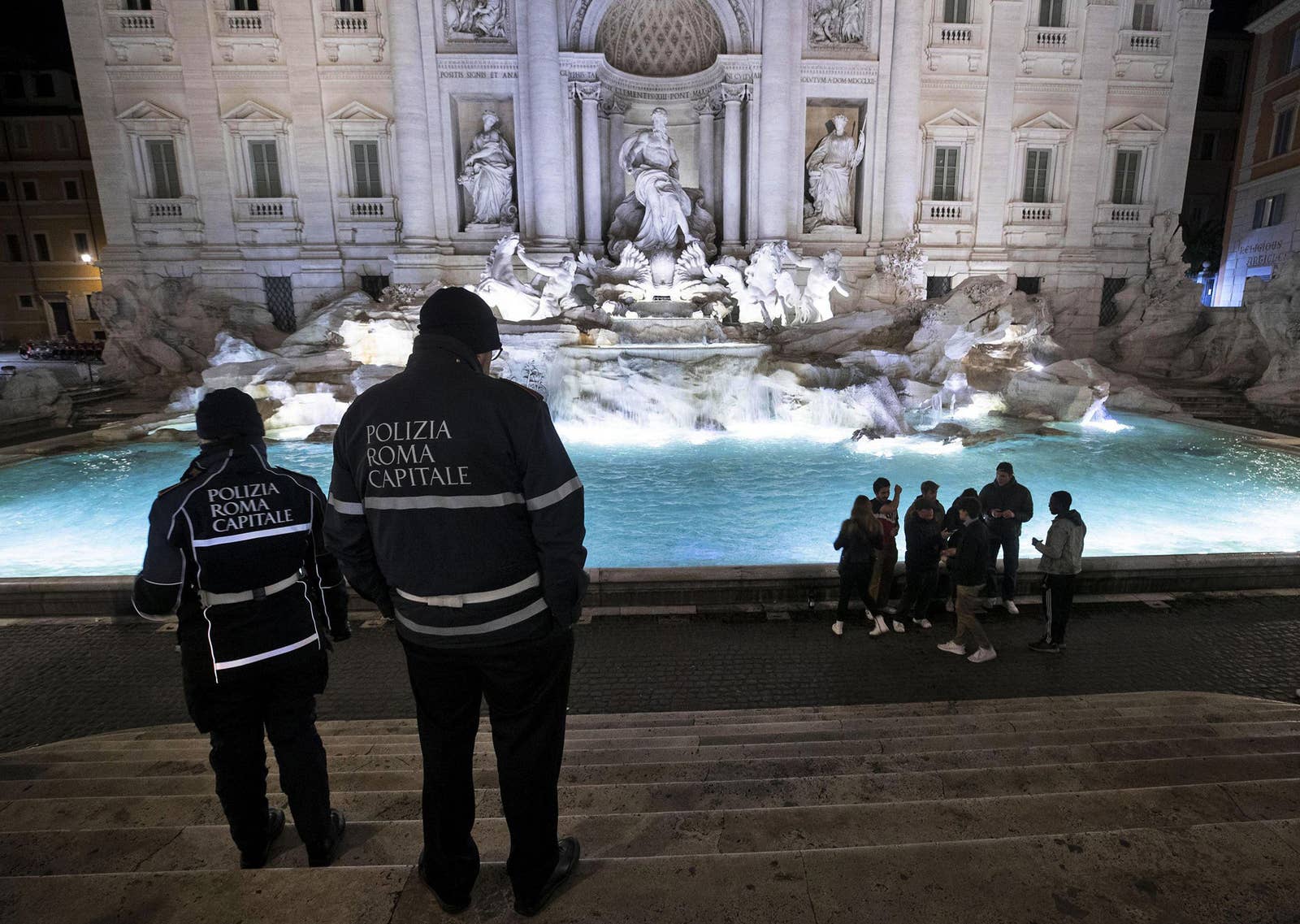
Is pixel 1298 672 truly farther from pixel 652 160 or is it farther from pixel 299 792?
pixel 652 160

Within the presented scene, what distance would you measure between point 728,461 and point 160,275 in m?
16.0

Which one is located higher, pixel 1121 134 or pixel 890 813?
pixel 1121 134

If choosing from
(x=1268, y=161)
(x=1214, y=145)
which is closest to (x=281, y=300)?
(x=1268, y=161)

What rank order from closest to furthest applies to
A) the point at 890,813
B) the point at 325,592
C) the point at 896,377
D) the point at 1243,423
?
the point at 890,813 → the point at 325,592 → the point at 896,377 → the point at 1243,423

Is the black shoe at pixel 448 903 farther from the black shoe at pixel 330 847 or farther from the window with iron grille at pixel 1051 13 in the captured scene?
the window with iron grille at pixel 1051 13

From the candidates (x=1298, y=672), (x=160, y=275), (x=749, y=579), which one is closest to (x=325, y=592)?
(x=749, y=579)

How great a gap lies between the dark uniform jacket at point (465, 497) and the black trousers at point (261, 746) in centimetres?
67

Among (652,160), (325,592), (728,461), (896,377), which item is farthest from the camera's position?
(652,160)

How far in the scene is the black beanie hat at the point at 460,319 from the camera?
5.49ft

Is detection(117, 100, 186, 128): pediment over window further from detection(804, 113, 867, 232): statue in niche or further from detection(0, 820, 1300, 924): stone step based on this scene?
detection(0, 820, 1300, 924): stone step

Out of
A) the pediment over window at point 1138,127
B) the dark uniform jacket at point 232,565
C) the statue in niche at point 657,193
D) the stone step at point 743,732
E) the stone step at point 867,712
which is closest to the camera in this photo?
the dark uniform jacket at point 232,565

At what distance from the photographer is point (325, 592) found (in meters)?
2.16

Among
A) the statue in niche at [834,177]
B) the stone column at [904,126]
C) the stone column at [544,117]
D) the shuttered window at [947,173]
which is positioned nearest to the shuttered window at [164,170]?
the stone column at [544,117]

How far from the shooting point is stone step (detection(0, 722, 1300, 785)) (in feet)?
8.24
